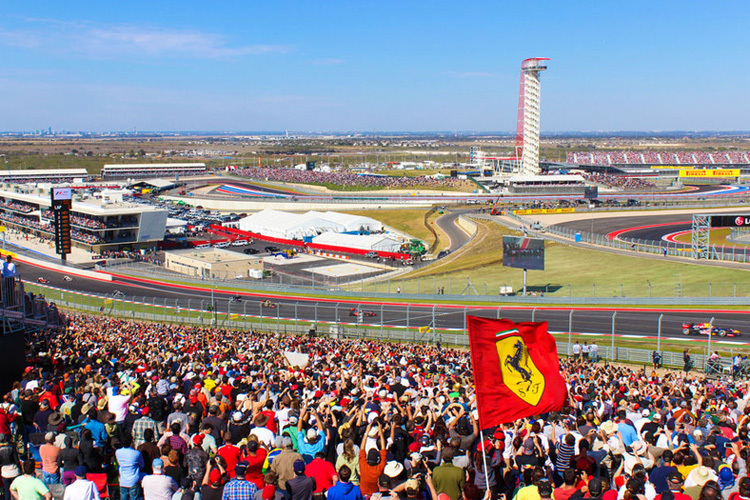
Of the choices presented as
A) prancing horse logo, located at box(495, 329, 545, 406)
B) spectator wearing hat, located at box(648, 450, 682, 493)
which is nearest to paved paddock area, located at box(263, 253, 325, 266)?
prancing horse logo, located at box(495, 329, 545, 406)

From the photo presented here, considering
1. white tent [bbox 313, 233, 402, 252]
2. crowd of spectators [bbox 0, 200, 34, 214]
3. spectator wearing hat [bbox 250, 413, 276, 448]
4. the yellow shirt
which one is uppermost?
the yellow shirt

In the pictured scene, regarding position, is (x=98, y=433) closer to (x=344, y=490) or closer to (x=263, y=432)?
(x=263, y=432)

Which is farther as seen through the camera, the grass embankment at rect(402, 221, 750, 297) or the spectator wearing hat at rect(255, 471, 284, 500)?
the grass embankment at rect(402, 221, 750, 297)

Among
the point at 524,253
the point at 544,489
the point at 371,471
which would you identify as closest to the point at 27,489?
the point at 371,471

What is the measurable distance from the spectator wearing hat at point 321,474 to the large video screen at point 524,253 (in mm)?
42596

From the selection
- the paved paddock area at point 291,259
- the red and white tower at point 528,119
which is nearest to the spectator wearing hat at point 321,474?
the paved paddock area at point 291,259

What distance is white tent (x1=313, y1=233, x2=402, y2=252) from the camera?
75812 mm

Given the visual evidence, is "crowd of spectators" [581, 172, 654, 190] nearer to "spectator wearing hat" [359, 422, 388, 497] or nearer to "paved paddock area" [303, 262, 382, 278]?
"paved paddock area" [303, 262, 382, 278]

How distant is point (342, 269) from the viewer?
67750mm

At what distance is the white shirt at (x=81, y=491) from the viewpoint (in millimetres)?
9125

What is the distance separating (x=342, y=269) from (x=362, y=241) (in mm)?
10448

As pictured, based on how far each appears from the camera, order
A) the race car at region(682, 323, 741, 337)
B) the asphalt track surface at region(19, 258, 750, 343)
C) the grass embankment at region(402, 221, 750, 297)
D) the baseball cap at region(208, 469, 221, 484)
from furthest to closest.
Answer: the grass embankment at region(402, 221, 750, 297)
the asphalt track surface at region(19, 258, 750, 343)
the race car at region(682, 323, 741, 337)
the baseball cap at region(208, 469, 221, 484)

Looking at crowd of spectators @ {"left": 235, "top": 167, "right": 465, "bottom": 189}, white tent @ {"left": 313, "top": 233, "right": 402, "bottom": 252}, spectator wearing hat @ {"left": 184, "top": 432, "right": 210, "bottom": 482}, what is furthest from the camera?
crowd of spectators @ {"left": 235, "top": 167, "right": 465, "bottom": 189}

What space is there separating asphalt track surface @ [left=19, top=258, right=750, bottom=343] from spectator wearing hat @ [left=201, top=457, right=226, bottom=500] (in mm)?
24484
